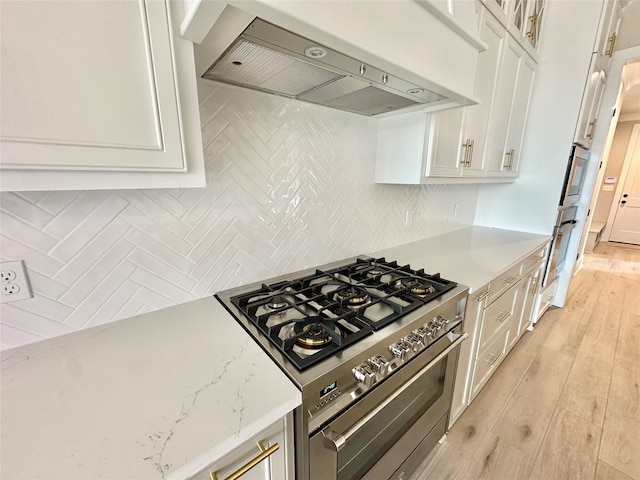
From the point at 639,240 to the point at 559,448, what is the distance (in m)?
6.77

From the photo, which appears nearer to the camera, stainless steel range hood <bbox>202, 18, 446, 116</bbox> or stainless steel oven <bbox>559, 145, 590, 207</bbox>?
stainless steel range hood <bbox>202, 18, 446, 116</bbox>

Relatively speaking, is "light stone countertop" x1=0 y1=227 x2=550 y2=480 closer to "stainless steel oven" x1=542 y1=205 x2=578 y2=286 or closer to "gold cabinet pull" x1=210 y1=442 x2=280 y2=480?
"gold cabinet pull" x1=210 y1=442 x2=280 y2=480

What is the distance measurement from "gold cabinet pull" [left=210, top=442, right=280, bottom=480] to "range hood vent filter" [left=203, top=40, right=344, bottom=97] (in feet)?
3.24

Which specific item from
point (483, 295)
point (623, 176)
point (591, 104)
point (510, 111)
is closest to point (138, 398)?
point (483, 295)

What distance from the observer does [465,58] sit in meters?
1.04

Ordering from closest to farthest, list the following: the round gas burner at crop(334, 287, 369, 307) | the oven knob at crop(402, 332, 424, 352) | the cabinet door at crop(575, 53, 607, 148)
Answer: the oven knob at crop(402, 332, 424, 352) < the round gas burner at crop(334, 287, 369, 307) < the cabinet door at crop(575, 53, 607, 148)

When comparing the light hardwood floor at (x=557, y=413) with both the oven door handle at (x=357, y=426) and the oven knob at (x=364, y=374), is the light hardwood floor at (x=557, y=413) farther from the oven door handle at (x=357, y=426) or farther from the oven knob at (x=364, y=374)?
the oven knob at (x=364, y=374)

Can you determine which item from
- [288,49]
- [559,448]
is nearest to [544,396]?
[559,448]

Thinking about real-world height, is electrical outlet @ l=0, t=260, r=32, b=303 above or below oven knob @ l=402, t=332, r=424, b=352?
above

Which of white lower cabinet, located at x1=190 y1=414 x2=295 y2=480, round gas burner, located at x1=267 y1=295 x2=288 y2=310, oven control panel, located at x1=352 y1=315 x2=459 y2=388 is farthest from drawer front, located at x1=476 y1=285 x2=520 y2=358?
white lower cabinet, located at x1=190 y1=414 x2=295 y2=480

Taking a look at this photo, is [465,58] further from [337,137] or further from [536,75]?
[536,75]

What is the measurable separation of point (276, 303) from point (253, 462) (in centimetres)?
50

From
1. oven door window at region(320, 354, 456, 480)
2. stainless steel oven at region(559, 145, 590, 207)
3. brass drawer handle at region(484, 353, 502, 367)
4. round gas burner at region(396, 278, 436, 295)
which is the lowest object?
brass drawer handle at region(484, 353, 502, 367)

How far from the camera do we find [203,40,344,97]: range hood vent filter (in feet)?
2.53
